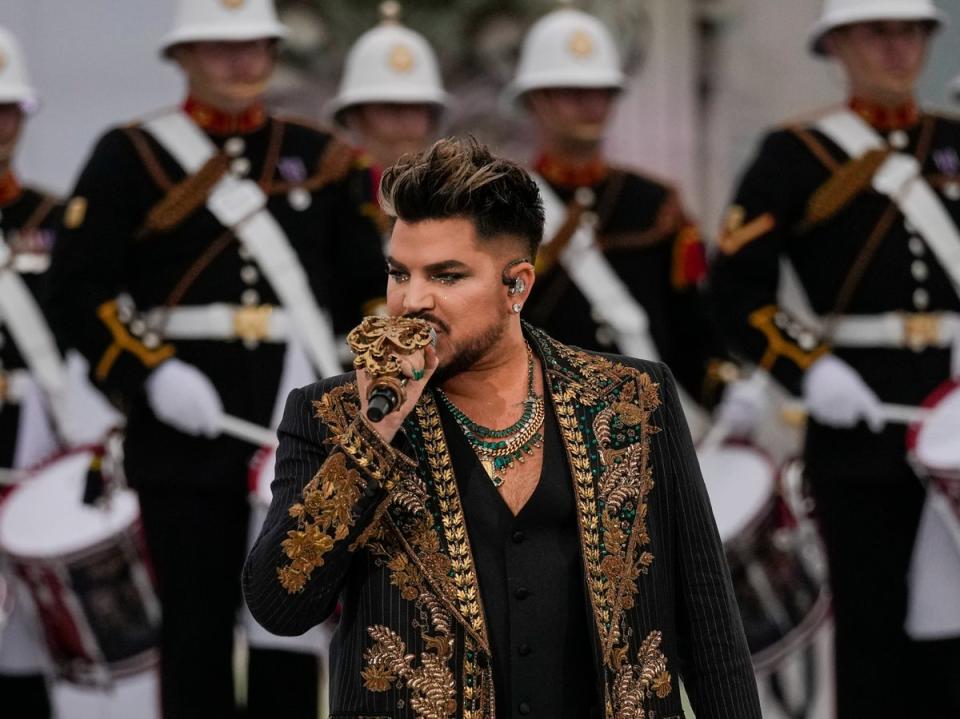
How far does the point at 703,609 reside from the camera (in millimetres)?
3887

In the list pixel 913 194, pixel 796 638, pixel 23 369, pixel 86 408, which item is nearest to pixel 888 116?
pixel 913 194

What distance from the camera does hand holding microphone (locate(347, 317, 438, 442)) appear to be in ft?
11.8

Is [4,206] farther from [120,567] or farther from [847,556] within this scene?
[847,556]

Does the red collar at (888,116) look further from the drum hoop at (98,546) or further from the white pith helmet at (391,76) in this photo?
the drum hoop at (98,546)

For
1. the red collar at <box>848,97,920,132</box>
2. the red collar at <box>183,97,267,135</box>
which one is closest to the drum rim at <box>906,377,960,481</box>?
the red collar at <box>848,97,920,132</box>

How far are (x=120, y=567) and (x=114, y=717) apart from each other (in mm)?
1734

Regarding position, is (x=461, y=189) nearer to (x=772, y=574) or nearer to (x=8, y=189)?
(x=772, y=574)

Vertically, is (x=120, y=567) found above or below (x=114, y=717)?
above

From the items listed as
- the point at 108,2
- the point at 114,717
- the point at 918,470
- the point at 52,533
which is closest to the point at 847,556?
the point at 918,470

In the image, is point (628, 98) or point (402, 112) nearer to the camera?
point (402, 112)

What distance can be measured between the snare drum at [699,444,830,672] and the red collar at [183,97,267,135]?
1.79 metres

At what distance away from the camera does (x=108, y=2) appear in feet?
33.2

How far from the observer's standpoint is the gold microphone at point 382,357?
359 centimetres

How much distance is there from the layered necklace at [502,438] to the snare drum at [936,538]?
8.66ft
